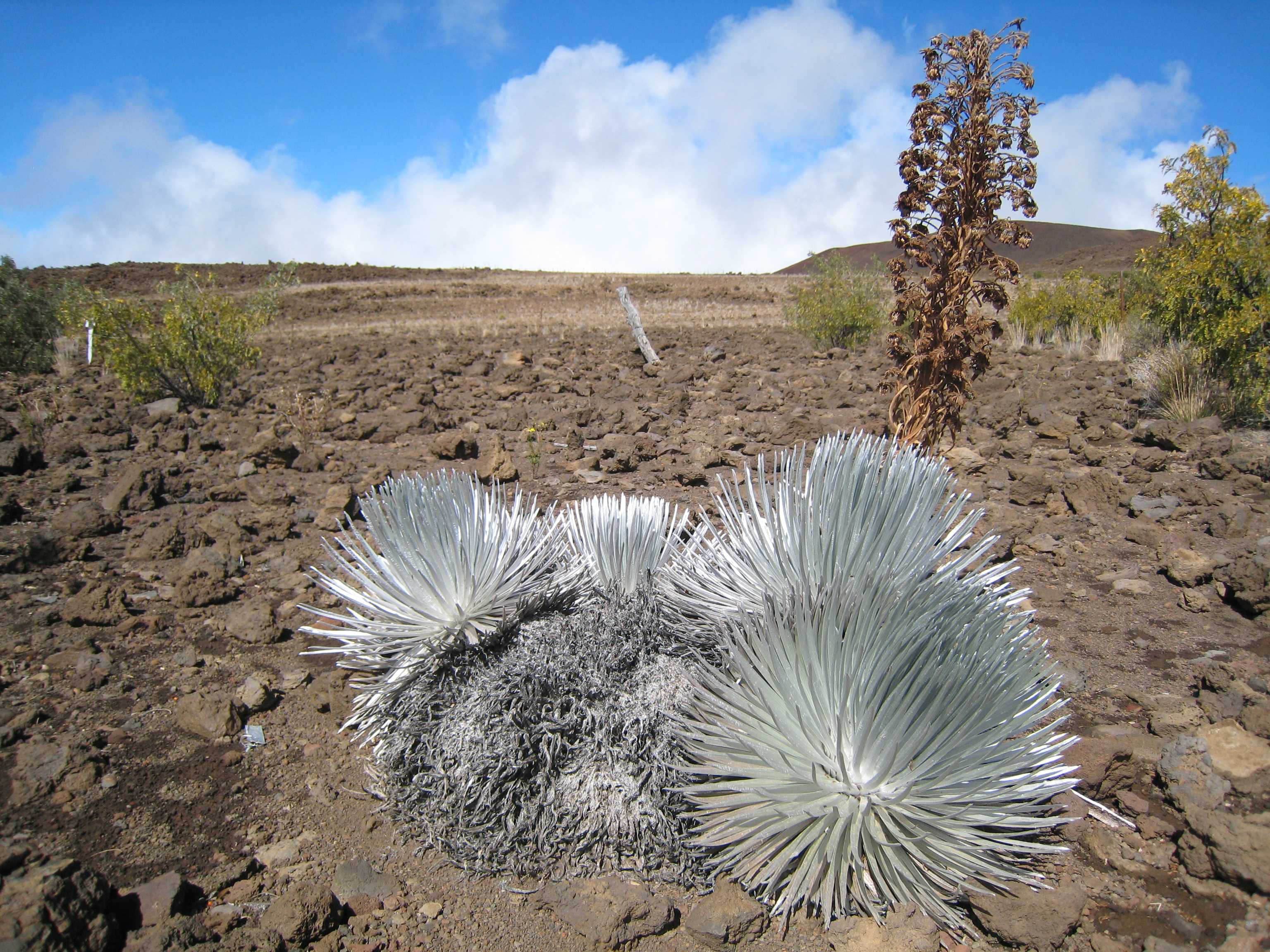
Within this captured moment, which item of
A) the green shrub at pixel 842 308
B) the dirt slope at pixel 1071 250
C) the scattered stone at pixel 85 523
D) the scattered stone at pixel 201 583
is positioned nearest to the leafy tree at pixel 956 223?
the scattered stone at pixel 201 583

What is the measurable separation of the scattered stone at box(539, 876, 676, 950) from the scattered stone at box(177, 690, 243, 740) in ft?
4.08

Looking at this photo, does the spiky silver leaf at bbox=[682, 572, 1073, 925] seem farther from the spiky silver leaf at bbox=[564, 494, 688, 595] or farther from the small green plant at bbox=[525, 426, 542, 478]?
the small green plant at bbox=[525, 426, 542, 478]

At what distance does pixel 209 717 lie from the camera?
252 cm

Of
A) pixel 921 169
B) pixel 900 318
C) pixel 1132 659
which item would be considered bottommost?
pixel 1132 659

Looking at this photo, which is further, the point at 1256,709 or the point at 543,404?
the point at 543,404

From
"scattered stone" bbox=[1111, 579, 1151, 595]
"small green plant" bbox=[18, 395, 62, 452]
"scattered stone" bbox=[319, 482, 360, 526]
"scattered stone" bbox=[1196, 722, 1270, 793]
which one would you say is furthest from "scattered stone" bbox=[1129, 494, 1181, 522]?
"small green plant" bbox=[18, 395, 62, 452]

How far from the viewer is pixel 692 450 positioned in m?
5.46

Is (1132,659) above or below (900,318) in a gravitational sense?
below

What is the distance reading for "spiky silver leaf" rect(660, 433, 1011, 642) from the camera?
2.15 metres

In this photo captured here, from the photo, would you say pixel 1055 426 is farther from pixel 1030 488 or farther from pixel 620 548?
pixel 620 548

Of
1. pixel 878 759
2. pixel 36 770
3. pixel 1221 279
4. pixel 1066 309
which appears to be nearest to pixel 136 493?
pixel 36 770

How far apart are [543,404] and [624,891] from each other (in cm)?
585

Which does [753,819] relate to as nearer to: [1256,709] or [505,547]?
[505,547]

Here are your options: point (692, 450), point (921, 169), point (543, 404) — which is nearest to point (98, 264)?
point (543, 404)
